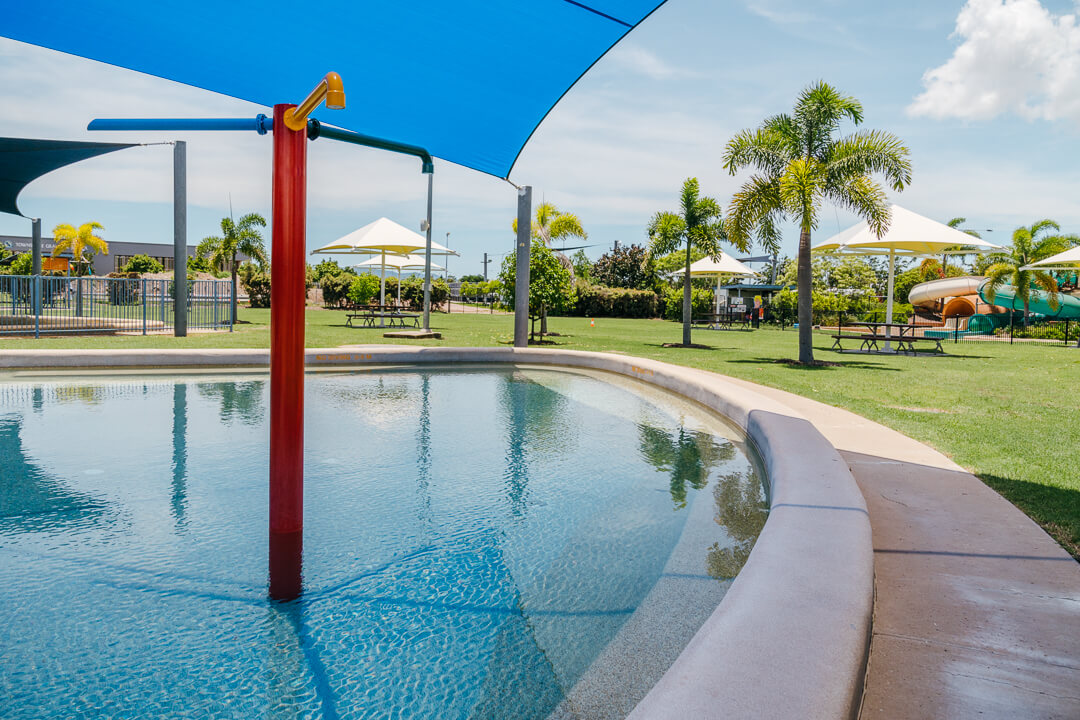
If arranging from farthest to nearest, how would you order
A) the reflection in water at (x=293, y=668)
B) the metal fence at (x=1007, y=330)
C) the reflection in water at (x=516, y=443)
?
the metal fence at (x=1007, y=330), the reflection in water at (x=516, y=443), the reflection in water at (x=293, y=668)

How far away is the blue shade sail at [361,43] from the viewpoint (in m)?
3.28

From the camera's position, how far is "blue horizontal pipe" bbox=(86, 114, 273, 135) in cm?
312

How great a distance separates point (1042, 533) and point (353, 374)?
10.5 metres

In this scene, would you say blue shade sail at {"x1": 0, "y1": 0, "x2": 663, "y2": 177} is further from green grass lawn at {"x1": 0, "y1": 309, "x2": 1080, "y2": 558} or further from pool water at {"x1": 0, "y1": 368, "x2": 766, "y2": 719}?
green grass lawn at {"x1": 0, "y1": 309, "x2": 1080, "y2": 558}

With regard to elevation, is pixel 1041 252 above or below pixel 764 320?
above

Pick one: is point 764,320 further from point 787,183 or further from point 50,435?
point 50,435

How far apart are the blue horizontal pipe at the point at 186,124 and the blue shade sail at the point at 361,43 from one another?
18.4 inches

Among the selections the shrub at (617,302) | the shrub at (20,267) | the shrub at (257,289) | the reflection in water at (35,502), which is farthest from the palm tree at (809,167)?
the shrub at (20,267)

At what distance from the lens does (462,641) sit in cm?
Answer: 300

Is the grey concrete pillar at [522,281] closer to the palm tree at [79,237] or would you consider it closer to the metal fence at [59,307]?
the metal fence at [59,307]

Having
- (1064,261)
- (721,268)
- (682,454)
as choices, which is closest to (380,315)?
(721,268)

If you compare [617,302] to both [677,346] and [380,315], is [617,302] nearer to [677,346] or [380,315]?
[380,315]

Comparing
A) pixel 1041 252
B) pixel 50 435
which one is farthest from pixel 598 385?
pixel 1041 252

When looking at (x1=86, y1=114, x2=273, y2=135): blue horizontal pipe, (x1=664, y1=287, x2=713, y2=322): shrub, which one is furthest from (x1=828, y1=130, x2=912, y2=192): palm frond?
(x1=664, y1=287, x2=713, y2=322): shrub
